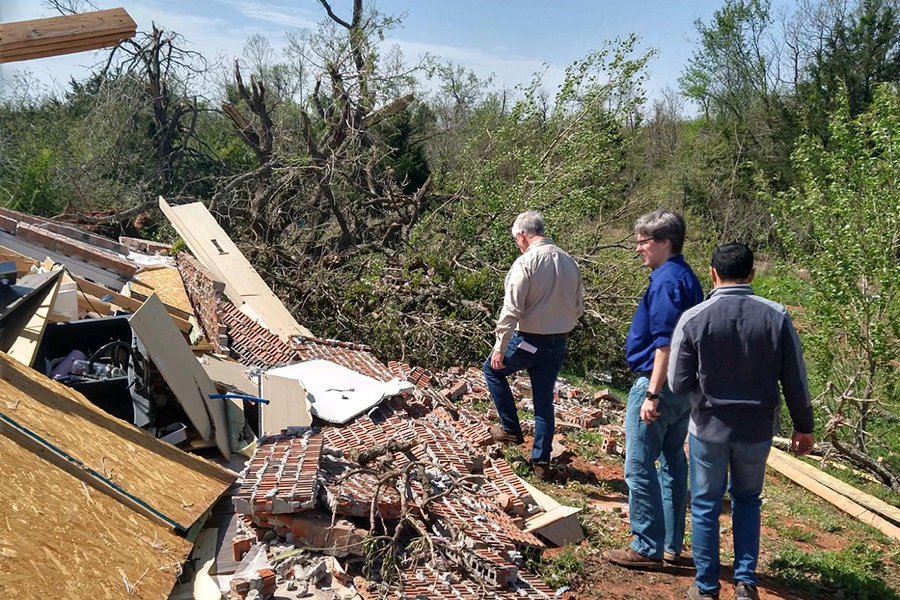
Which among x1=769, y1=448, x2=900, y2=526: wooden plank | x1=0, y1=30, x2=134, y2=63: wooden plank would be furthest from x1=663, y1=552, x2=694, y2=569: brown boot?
x1=0, y1=30, x2=134, y2=63: wooden plank

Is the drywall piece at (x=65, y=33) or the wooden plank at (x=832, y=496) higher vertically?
the drywall piece at (x=65, y=33)

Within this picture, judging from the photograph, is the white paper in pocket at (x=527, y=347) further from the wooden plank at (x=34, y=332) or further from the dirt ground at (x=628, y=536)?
the wooden plank at (x=34, y=332)

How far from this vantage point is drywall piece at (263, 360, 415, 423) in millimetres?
5391

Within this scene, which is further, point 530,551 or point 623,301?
point 623,301

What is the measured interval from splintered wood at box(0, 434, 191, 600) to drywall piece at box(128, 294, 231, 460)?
4.30 ft

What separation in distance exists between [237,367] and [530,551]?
3567mm

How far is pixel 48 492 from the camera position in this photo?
10.9ft

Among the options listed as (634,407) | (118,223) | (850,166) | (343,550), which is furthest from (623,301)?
(118,223)

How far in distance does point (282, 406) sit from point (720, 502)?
133 inches

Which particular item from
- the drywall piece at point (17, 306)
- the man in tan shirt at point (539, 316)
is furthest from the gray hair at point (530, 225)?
the drywall piece at point (17, 306)

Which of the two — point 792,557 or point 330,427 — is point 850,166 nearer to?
point 792,557

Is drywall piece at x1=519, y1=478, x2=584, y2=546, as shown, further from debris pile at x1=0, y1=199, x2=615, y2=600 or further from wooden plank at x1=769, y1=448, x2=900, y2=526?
wooden plank at x1=769, y1=448, x2=900, y2=526

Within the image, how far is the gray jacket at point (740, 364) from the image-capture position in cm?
322

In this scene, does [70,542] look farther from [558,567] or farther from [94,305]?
[94,305]
